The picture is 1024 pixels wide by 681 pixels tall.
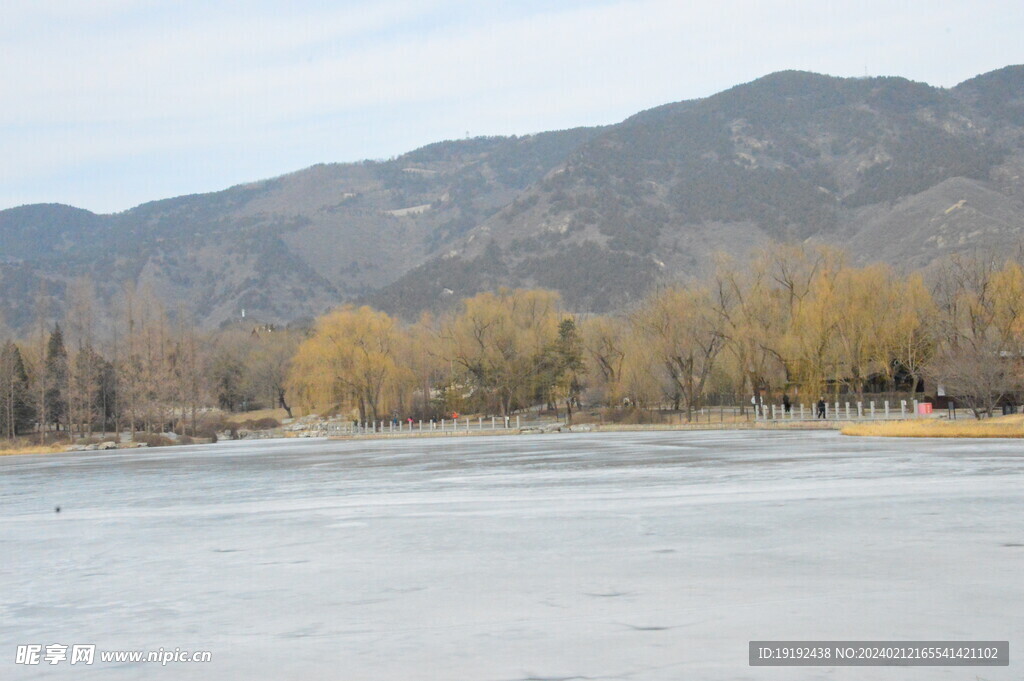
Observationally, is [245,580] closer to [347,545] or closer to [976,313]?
[347,545]

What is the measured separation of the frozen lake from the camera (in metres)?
8.49

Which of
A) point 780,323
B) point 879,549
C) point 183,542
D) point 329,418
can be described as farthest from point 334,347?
point 879,549

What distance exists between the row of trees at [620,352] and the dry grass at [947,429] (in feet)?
8.78

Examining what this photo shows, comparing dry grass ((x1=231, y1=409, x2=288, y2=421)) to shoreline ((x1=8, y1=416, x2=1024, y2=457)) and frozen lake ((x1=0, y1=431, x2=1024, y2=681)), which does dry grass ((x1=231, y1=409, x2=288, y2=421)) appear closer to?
shoreline ((x1=8, y1=416, x2=1024, y2=457))

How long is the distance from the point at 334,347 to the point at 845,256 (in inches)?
1402

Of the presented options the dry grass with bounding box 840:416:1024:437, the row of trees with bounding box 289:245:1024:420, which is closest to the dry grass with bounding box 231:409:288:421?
the row of trees with bounding box 289:245:1024:420

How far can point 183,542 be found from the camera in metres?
16.3

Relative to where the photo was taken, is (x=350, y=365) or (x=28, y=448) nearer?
(x=28, y=448)

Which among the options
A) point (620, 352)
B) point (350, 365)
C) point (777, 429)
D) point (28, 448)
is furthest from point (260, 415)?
point (777, 429)

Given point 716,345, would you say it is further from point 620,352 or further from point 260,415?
point 260,415

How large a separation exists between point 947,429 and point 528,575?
33.7 meters

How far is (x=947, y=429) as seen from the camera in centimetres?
4119

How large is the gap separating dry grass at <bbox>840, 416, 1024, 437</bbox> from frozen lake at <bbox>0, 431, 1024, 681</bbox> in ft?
52.2

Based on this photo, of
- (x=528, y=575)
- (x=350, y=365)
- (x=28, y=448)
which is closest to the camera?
(x=528, y=575)
